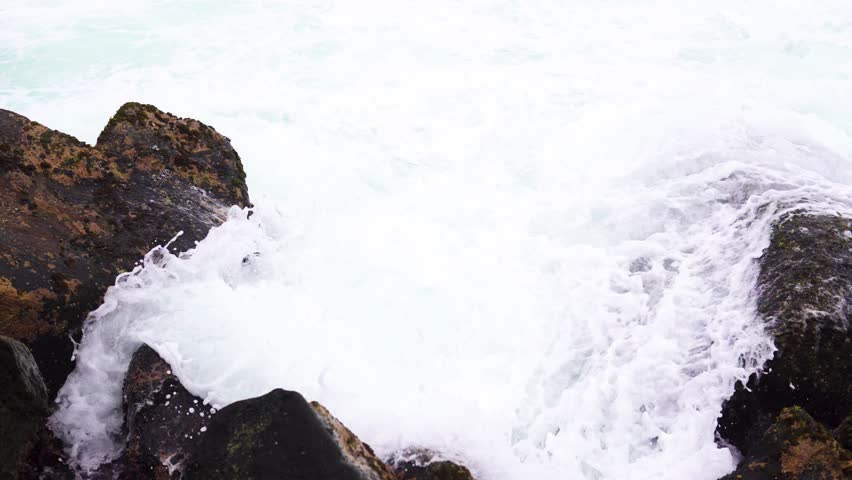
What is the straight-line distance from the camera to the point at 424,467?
13.9 feet

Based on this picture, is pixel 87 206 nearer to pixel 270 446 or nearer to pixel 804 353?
pixel 270 446

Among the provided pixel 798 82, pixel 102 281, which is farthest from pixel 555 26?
pixel 102 281

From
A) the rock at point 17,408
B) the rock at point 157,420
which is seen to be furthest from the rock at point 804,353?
the rock at point 17,408

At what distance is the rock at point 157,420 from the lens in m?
4.18

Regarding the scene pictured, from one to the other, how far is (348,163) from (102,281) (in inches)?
191

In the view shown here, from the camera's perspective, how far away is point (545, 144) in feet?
31.6

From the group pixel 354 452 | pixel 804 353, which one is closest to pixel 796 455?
pixel 804 353

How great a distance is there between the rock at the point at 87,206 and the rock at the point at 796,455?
484 centimetres

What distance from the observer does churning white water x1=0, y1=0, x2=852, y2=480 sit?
493 cm

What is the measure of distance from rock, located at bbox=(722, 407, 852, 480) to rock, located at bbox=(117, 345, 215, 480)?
3.66m

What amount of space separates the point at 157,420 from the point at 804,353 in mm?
4834

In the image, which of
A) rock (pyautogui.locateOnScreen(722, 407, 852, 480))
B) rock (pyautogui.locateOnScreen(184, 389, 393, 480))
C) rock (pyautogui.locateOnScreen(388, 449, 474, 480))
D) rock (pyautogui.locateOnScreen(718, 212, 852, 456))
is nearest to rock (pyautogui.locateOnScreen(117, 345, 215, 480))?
rock (pyautogui.locateOnScreen(184, 389, 393, 480))

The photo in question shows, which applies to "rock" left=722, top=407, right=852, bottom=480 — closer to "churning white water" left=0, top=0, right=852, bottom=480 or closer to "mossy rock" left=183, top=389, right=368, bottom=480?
"churning white water" left=0, top=0, right=852, bottom=480

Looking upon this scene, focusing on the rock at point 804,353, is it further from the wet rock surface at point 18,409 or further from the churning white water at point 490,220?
the wet rock surface at point 18,409
